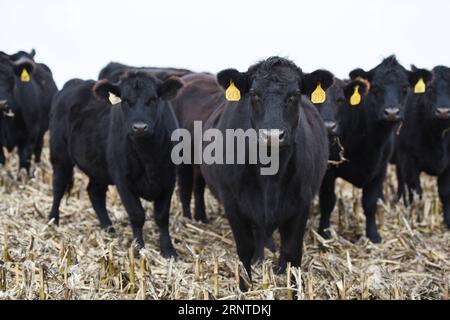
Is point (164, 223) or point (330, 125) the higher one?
point (330, 125)

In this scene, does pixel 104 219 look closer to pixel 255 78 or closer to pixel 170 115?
pixel 170 115

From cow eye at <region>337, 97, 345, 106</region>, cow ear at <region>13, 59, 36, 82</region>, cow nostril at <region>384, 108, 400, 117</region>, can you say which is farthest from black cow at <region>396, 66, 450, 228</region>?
cow ear at <region>13, 59, 36, 82</region>

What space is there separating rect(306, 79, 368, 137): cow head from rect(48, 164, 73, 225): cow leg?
310 centimetres

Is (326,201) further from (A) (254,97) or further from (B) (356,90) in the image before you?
(A) (254,97)

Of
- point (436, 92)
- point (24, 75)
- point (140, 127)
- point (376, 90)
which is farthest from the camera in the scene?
point (24, 75)

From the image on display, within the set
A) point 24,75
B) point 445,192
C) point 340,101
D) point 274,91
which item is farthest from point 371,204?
point 24,75

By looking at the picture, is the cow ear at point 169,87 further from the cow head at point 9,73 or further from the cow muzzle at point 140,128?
the cow head at point 9,73

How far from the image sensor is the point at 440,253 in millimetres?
7625

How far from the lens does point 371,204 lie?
8781mm

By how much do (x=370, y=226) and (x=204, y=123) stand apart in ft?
7.11

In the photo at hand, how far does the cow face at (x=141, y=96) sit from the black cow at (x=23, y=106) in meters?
4.43

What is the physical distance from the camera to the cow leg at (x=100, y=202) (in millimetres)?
8878

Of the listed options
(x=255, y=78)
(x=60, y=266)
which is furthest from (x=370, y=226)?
(x=60, y=266)

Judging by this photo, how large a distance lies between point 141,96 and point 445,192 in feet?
12.7
